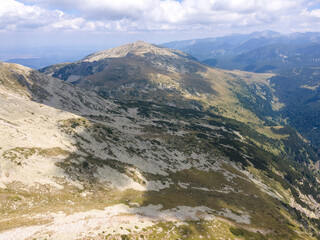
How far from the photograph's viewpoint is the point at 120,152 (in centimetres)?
8862

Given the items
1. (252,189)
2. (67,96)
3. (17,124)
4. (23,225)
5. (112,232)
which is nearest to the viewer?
(23,225)

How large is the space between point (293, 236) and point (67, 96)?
193 m

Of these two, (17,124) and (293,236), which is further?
(17,124)

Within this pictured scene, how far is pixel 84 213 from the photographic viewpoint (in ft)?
143

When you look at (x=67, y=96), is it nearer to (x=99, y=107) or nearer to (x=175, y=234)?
(x=99, y=107)

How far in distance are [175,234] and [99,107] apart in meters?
169

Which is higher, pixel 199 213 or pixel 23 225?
pixel 23 225

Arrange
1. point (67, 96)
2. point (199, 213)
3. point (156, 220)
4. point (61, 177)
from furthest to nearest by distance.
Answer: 1. point (67, 96)
2. point (199, 213)
3. point (61, 177)
4. point (156, 220)

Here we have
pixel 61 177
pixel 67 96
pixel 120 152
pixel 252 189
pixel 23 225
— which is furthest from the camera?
pixel 67 96

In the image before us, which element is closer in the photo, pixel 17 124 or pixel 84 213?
pixel 84 213

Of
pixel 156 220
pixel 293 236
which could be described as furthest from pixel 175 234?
pixel 293 236

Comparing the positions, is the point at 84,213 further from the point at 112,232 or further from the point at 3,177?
the point at 3,177

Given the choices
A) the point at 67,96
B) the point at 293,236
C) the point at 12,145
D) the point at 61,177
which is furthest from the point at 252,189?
the point at 67,96

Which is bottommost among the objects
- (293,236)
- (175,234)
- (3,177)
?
(293,236)
